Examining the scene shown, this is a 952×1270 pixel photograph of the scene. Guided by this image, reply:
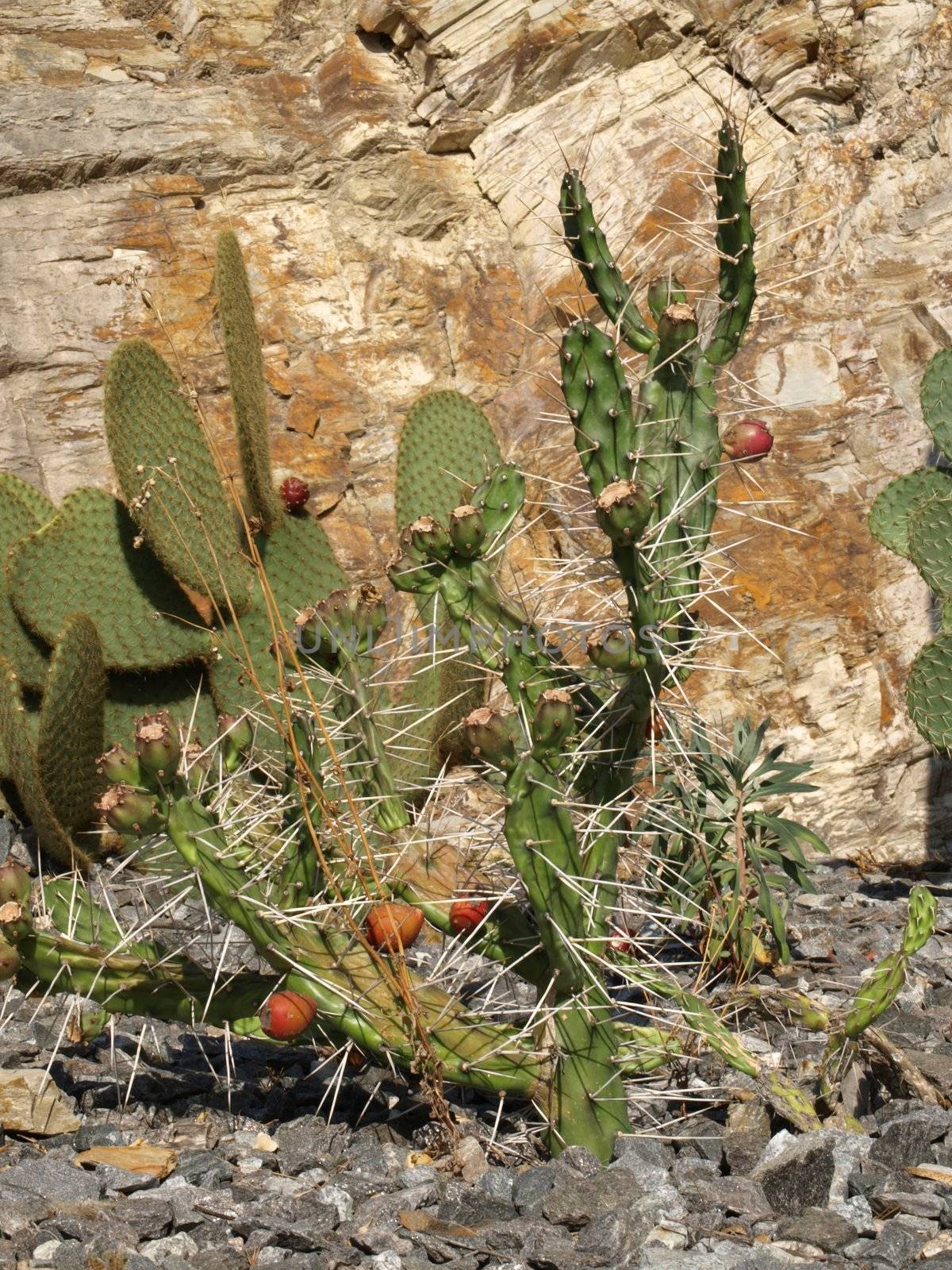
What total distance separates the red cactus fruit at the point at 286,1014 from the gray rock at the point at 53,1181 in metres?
0.37

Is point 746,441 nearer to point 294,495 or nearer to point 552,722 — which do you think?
point 552,722

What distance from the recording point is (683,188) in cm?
486

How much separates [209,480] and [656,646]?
89.3 inches

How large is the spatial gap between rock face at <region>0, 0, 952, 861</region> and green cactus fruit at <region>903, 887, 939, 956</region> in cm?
166

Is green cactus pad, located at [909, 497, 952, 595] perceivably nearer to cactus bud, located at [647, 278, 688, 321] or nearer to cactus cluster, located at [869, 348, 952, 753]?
Result: cactus cluster, located at [869, 348, 952, 753]

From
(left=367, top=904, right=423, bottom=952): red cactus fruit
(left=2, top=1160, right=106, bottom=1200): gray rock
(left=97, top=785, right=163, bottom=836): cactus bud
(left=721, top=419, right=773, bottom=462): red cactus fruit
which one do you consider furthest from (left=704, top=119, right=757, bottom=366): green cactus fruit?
(left=2, top=1160, right=106, bottom=1200): gray rock

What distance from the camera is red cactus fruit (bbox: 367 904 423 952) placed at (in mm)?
2500

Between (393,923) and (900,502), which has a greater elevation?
(900,502)

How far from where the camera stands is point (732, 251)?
253 cm

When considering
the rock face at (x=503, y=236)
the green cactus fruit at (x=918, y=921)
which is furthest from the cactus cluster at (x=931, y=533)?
the green cactus fruit at (x=918, y=921)

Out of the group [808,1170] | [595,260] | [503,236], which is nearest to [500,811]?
[808,1170]

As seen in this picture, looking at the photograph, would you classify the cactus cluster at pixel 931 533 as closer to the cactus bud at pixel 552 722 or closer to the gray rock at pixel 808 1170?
the gray rock at pixel 808 1170

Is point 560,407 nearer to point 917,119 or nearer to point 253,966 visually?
point 917,119

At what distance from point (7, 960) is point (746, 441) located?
1.58 m
